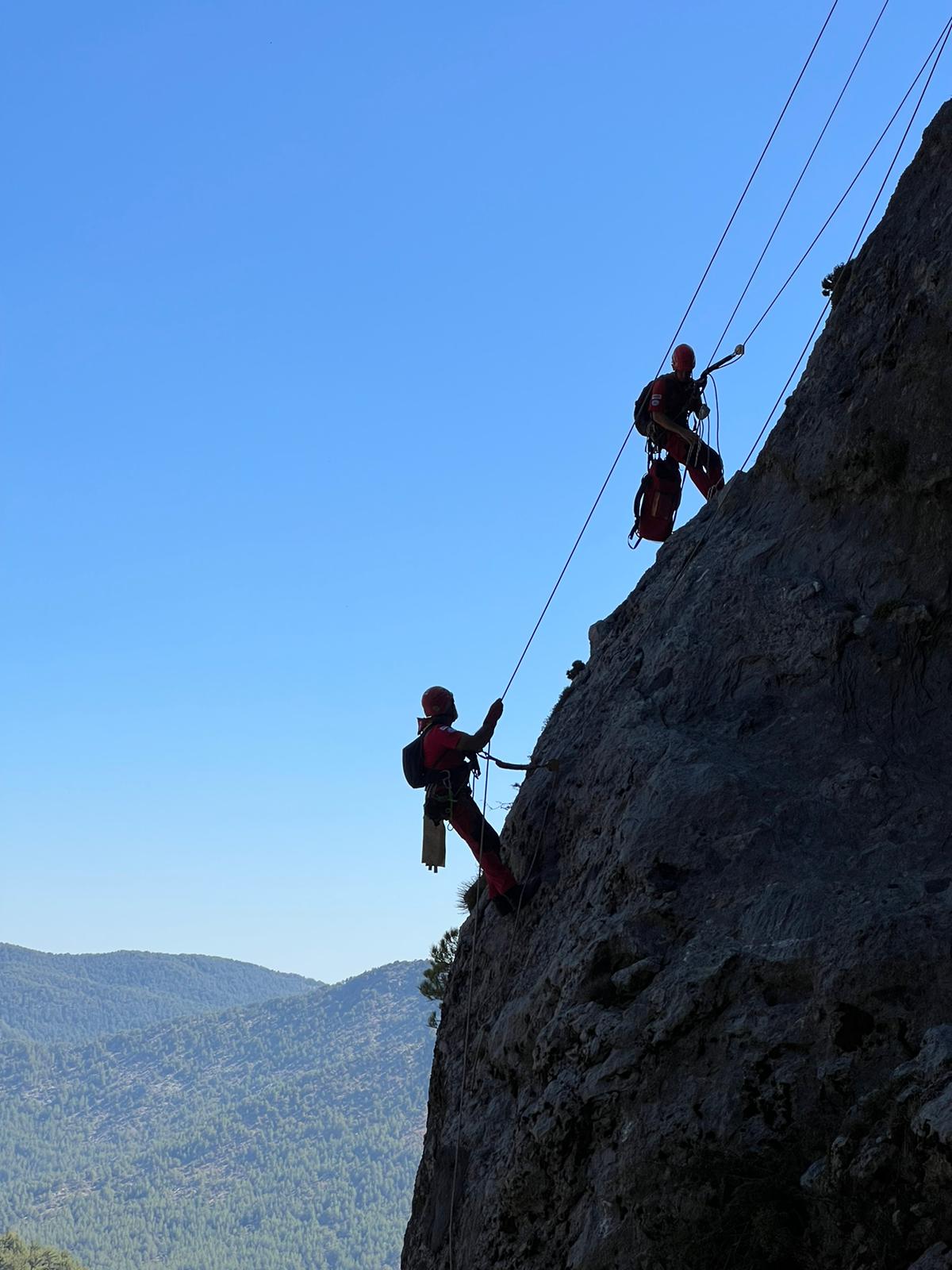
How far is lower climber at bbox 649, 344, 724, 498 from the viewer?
52.1 ft

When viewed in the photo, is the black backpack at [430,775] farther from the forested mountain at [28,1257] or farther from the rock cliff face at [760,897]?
the forested mountain at [28,1257]

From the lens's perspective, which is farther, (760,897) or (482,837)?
(482,837)

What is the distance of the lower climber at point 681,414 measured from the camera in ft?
52.1

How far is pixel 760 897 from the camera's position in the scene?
32.3 feet

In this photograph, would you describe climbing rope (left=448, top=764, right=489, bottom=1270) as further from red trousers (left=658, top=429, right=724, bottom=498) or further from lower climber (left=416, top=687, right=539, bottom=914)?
red trousers (left=658, top=429, right=724, bottom=498)

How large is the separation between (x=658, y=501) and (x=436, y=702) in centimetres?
474

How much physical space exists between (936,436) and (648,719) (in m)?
3.47

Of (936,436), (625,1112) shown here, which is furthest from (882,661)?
(625,1112)

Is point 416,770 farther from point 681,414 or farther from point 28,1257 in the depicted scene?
point 28,1257

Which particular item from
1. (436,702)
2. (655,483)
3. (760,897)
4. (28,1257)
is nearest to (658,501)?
(655,483)

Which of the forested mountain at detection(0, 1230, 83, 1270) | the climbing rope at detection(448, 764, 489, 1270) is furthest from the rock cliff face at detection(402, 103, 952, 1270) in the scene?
the forested mountain at detection(0, 1230, 83, 1270)

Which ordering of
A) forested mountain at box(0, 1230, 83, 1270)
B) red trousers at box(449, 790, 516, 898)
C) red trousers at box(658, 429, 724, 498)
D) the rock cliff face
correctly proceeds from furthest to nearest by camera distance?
forested mountain at box(0, 1230, 83, 1270) → red trousers at box(658, 429, 724, 498) → red trousers at box(449, 790, 516, 898) → the rock cliff face

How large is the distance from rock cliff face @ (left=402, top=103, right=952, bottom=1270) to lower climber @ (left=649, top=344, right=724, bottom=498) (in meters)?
1.71

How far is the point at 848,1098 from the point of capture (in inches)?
332
